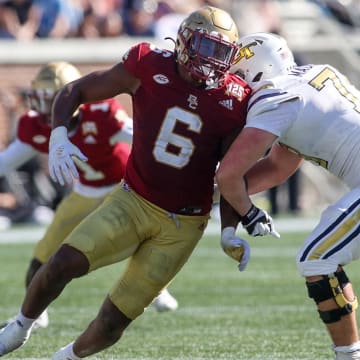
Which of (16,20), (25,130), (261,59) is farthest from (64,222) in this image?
(16,20)

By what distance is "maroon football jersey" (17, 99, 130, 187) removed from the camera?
21.1 feet

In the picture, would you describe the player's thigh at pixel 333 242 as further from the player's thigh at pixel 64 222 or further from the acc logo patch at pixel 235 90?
the player's thigh at pixel 64 222

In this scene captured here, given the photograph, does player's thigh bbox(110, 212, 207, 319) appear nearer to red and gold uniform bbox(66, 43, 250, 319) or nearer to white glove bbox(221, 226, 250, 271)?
red and gold uniform bbox(66, 43, 250, 319)

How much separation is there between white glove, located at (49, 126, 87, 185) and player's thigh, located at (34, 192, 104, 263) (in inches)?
72.6

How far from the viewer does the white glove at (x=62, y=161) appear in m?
4.68

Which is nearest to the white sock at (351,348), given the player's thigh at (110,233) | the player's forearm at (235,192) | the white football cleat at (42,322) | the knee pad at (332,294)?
the knee pad at (332,294)

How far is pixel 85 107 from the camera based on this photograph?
641 centimetres

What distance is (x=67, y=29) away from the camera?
47.5 ft

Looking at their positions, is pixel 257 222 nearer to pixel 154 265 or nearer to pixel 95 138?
pixel 154 265

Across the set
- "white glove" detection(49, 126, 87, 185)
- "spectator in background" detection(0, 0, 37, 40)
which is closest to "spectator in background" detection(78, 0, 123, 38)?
"spectator in background" detection(0, 0, 37, 40)

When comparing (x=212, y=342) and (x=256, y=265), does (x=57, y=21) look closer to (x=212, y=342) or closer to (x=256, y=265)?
(x=256, y=265)

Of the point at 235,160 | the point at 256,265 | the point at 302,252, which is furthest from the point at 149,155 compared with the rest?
the point at 256,265

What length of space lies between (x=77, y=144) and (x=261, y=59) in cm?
186

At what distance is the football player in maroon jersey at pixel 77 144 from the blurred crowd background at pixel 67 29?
20.2 feet
